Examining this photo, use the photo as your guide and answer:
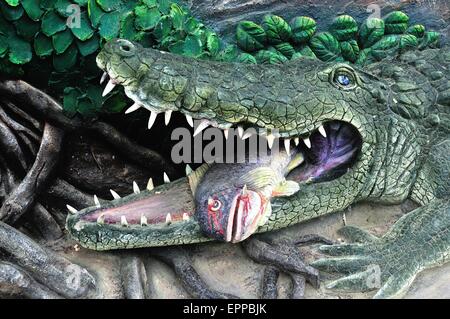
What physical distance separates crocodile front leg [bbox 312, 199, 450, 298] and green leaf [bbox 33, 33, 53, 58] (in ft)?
6.26

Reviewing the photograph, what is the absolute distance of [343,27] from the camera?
4.61 meters

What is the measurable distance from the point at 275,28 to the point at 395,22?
2.85ft

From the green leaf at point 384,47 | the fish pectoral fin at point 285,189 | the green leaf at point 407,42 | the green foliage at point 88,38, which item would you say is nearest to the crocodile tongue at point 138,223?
the fish pectoral fin at point 285,189

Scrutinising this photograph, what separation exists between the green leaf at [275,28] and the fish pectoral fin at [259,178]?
1088 mm

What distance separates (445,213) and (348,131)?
76 centimetres

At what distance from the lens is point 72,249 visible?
12.7ft

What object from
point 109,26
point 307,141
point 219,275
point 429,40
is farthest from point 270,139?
point 429,40

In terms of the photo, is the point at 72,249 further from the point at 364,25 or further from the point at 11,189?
the point at 364,25

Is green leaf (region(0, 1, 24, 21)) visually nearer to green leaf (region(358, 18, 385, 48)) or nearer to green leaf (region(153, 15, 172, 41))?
green leaf (region(153, 15, 172, 41))

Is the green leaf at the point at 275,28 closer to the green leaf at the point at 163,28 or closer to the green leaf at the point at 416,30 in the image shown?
the green leaf at the point at 163,28

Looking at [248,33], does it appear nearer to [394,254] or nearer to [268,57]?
[268,57]

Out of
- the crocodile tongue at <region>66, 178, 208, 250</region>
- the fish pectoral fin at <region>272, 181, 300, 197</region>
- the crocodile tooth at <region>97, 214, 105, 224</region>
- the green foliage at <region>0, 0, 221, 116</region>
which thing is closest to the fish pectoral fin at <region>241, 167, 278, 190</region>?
the fish pectoral fin at <region>272, 181, 300, 197</region>

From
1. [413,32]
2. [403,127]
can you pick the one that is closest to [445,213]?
[403,127]

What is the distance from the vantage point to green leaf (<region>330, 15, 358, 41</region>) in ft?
15.1
